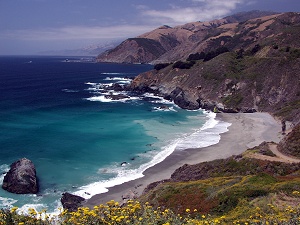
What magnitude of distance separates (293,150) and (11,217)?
33.5 metres

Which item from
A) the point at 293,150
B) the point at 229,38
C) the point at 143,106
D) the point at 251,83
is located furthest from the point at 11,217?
the point at 229,38

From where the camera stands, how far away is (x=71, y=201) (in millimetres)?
28734

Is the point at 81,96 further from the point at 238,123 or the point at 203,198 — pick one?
the point at 203,198

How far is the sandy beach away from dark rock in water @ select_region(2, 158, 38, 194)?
703 centimetres

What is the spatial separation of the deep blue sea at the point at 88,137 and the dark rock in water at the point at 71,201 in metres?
1.04

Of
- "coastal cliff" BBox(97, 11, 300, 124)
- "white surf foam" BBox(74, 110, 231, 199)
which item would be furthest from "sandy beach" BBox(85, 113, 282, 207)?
"coastal cliff" BBox(97, 11, 300, 124)

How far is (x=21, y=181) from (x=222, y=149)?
27718mm

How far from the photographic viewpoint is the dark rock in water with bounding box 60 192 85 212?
27.9 meters

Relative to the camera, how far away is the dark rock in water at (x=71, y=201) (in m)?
27.9

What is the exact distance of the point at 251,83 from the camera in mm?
77062

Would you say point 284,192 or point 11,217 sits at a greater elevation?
point 11,217

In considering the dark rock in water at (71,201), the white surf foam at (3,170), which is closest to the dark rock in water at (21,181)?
the white surf foam at (3,170)

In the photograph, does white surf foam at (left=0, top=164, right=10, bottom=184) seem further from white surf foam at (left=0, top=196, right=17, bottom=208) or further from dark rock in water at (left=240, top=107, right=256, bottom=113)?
dark rock in water at (left=240, top=107, right=256, bottom=113)

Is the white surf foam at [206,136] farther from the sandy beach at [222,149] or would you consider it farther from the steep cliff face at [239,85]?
the steep cliff face at [239,85]
